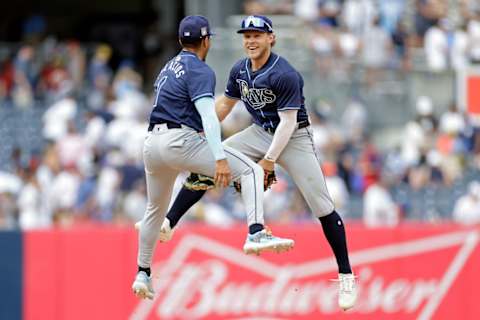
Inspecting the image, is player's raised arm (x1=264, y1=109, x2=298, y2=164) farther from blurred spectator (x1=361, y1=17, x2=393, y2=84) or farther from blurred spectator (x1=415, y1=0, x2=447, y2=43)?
blurred spectator (x1=415, y1=0, x2=447, y2=43)

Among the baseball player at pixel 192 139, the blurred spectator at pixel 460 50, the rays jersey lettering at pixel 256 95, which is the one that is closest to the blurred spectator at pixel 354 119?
the blurred spectator at pixel 460 50

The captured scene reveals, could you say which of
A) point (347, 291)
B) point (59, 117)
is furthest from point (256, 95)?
point (59, 117)

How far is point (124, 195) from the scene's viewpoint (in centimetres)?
1836

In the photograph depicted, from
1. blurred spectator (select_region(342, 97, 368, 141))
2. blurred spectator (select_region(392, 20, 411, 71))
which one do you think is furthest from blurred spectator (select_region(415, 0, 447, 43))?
blurred spectator (select_region(342, 97, 368, 141))

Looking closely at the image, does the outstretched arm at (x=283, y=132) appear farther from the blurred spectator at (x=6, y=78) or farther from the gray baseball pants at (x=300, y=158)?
the blurred spectator at (x=6, y=78)

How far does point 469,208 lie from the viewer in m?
18.2

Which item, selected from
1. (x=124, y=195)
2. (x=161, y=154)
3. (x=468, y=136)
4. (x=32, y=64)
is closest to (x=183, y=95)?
(x=161, y=154)

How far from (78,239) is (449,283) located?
13.6 ft

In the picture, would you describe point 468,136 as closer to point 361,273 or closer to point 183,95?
point 361,273

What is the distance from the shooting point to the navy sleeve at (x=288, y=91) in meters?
10.9

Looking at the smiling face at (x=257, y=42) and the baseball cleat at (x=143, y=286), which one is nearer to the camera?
the smiling face at (x=257, y=42)

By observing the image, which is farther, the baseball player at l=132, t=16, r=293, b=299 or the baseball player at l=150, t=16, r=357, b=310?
the baseball player at l=150, t=16, r=357, b=310

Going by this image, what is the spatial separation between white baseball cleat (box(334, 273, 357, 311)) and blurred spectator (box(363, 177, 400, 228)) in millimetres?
6788

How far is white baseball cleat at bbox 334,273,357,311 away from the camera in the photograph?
37.7 feet
